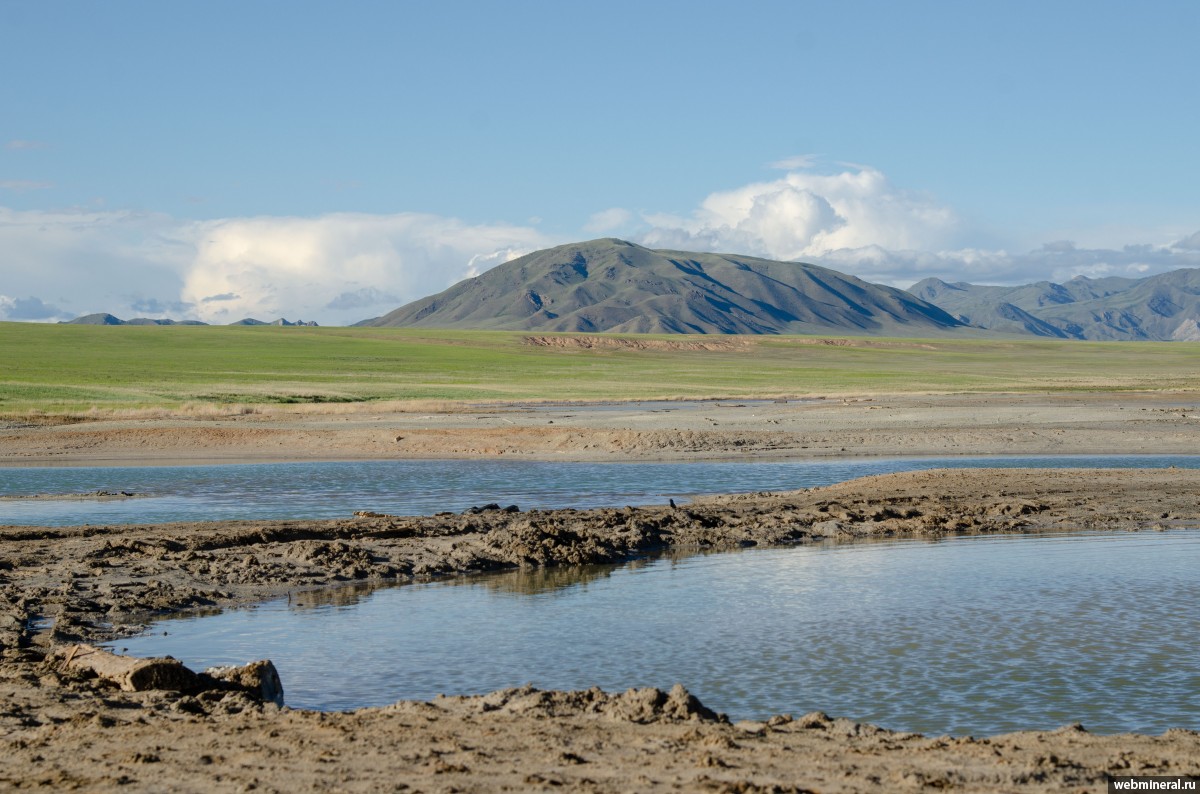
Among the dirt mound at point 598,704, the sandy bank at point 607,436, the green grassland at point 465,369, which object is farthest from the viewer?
the green grassland at point 465,369

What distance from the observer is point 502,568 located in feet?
60.2

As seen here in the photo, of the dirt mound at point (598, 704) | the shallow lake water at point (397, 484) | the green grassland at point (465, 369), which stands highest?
the green grassland at point (465, 369)

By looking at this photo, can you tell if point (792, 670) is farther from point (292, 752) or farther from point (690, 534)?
point (690, 534)

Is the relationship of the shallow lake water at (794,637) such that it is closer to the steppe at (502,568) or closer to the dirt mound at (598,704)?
the dirt mound at (598,704)

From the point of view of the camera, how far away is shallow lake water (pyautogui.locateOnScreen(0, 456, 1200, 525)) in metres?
25.6

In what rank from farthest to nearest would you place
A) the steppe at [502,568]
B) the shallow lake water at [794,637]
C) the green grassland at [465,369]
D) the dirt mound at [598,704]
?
the green grassland at [465,369] < the shallow lake water at [794,637] < the dirt mound at [598,704] < the steppe at [502,568]

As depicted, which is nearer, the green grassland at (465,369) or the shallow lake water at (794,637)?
the shallow lake water at (794,637)

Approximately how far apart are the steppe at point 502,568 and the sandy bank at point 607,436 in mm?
181

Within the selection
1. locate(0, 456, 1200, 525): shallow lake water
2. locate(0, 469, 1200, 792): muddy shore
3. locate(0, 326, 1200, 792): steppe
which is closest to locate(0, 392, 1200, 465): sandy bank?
locate(0, 326, 1200, 792): steppe

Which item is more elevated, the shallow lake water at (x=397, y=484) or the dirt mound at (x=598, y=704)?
the dirt mound at (x=598, y=704)

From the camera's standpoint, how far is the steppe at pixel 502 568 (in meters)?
8.12

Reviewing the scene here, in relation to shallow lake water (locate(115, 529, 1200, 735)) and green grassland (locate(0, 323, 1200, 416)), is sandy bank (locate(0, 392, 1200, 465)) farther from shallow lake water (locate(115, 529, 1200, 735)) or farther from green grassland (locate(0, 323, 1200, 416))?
shallow lake water (locate(115, 529, 1200, 735))

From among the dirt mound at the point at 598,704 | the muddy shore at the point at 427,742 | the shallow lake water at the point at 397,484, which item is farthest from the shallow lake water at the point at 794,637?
the shallow lake water at the point at 397,484

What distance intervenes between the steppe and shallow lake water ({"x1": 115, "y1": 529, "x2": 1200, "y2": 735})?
1013 mm
